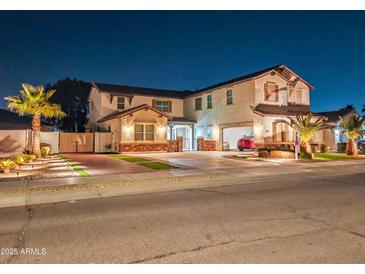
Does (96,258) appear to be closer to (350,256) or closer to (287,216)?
(350,256)

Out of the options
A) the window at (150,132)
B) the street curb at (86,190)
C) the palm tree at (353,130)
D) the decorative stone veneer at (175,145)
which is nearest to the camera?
the street curb at (86,190)

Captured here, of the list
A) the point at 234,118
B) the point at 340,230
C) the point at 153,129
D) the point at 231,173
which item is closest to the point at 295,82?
the point at 234,118

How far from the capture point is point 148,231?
4914 mm

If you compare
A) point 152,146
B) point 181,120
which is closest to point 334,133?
point 181,120

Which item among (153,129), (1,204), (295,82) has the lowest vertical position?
(1,204)

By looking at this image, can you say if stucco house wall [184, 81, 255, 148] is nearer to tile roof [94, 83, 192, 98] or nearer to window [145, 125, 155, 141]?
tile roof [94, 83, 192, 98]

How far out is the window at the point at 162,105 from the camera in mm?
30584

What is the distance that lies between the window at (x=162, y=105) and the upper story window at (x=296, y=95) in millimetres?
13542

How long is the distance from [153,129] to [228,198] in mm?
18851

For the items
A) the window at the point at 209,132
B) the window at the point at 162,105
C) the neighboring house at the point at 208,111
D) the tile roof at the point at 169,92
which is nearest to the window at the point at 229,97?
the neighboring house at the point at 208,111

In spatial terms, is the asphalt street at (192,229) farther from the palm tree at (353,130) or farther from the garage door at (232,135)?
the garage door at (232,135)

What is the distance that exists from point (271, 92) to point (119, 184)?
21.1m

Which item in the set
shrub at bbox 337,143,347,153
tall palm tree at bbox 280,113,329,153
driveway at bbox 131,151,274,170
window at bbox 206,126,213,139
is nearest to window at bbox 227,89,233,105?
window at bbox 206,126,213,139

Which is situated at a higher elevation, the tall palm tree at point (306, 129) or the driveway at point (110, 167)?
the tall palm tree at point (306, 129)
